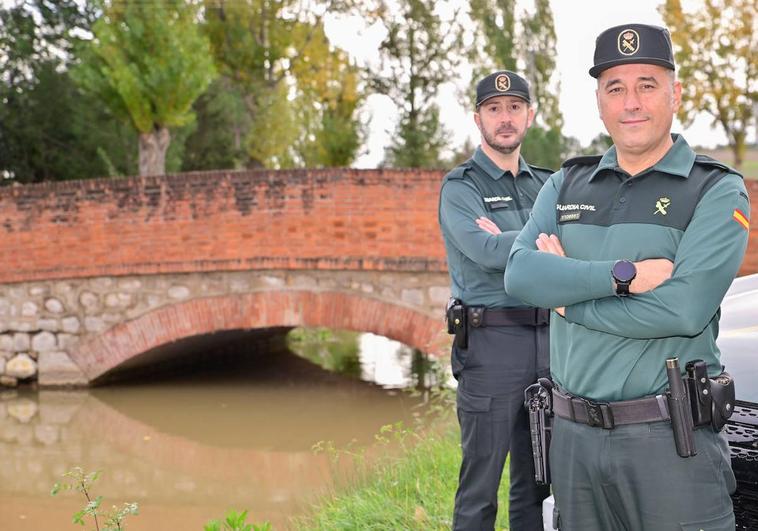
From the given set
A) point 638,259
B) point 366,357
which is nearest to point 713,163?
point 638,259

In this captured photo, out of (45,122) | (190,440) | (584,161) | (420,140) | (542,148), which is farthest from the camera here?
(542,148)

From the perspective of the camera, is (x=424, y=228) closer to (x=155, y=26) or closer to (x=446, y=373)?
(x=446, y=373)

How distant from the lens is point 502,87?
327 centimetres

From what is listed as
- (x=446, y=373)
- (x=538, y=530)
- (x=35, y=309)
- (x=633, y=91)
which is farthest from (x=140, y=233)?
(x=633, y=91)

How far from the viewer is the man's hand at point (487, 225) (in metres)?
3.16

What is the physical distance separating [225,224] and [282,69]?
34.4ft

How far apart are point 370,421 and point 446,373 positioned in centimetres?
234

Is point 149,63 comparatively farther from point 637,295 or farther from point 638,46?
point 637,295

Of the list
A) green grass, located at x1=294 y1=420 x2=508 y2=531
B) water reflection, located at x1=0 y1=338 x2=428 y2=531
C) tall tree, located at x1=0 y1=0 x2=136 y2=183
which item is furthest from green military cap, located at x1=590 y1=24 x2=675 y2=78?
Answer: tall tree, located at x1=0 y1=0 x2=136 y2=183

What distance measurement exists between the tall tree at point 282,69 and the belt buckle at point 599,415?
17.2 metres

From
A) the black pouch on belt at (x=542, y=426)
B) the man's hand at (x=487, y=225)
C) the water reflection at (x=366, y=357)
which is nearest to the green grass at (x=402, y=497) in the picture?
the man's hand at (x=487, y=225)

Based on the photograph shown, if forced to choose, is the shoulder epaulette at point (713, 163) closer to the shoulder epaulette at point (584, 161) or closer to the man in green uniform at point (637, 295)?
the man in green uniform at point (637, 295)

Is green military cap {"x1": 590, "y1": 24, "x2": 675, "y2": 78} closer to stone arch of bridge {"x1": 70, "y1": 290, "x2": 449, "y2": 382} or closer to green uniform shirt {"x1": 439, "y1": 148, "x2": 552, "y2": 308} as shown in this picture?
green uniform shirt {"x1": 439, "y1": 148, "x2": 552, "y2": 308}

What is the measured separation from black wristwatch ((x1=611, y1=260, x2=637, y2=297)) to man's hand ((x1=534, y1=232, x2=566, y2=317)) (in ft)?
0.61
